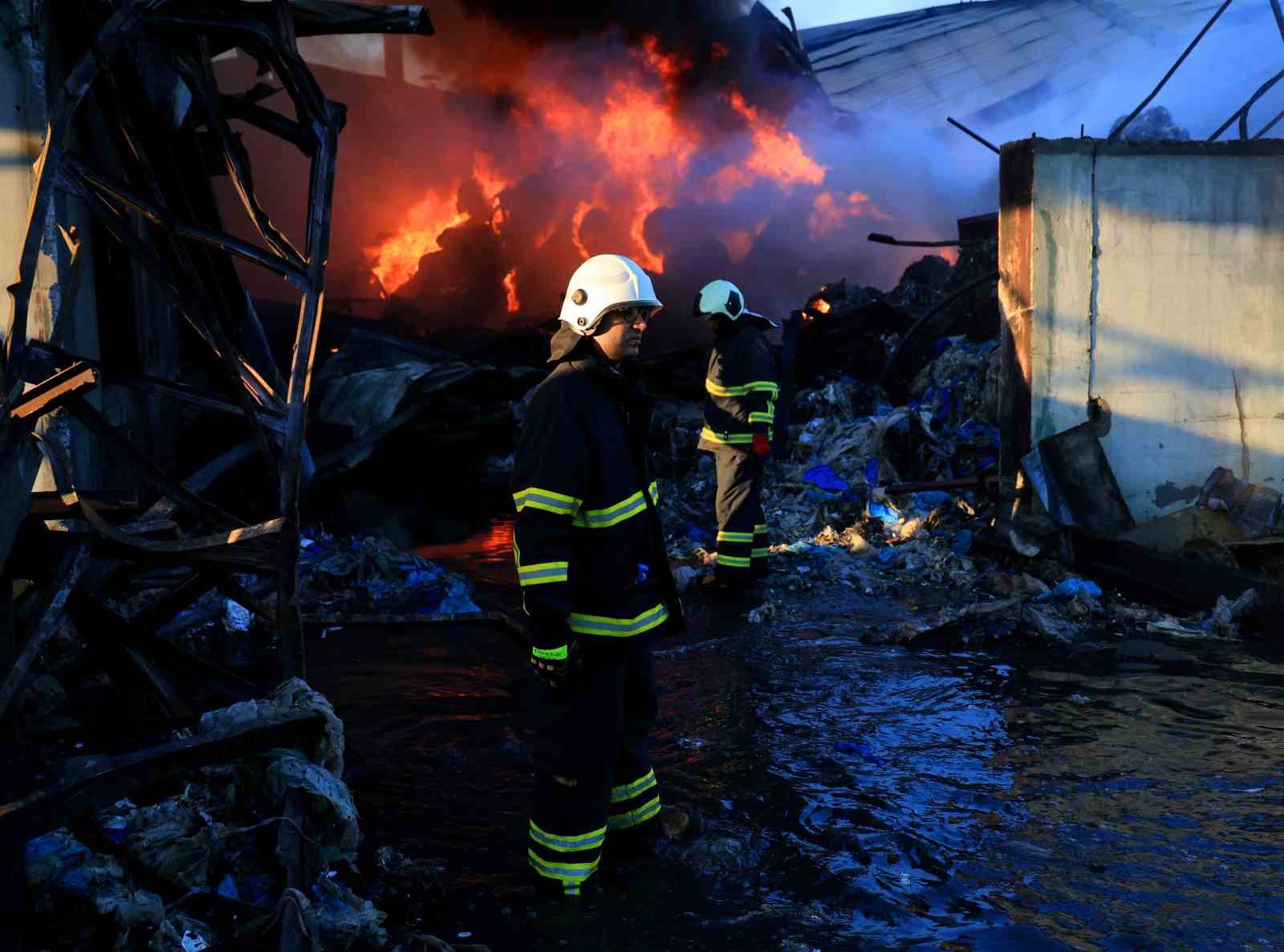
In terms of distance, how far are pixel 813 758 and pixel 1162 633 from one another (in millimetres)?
3003

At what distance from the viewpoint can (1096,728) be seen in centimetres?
505

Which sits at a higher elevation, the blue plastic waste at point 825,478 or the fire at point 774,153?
the fire at point 774,153

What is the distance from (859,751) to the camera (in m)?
4.86

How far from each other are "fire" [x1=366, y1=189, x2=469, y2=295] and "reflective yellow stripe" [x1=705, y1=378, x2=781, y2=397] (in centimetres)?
1366

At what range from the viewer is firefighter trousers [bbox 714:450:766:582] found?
7887 mm

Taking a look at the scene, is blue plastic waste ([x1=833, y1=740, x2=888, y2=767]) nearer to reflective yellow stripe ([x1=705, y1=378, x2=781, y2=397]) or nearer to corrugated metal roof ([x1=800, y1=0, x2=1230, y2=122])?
reflective yellow stripe ([x1=705, y1=378, x2=781, y2=397])

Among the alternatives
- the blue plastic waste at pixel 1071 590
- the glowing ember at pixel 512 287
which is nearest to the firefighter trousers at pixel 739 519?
→ the blue plastic waste at pixel 1071 590

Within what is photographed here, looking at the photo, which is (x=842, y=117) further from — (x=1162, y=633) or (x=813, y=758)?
(x=813, y=758)

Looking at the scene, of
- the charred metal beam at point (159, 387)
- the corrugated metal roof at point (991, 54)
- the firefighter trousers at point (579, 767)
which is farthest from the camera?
the corrugated metal roof at point (991, 54)

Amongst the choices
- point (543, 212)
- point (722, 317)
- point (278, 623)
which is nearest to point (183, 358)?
point (722, 317)

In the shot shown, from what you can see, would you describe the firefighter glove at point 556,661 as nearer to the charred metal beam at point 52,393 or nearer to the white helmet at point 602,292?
the white helmet at point 602,292

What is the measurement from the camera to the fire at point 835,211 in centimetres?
2183

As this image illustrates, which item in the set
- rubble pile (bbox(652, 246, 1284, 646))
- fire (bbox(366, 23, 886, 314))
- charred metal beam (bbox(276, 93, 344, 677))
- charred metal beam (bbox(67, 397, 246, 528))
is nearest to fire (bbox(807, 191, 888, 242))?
fire (bbox(366, 23, 886, 314))

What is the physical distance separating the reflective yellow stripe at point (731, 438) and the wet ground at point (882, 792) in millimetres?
1777
